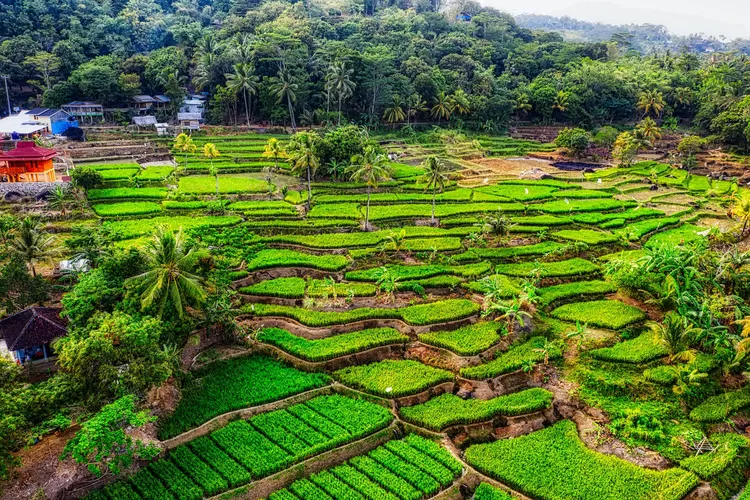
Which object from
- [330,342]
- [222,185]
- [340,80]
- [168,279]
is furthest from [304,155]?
[340,80]

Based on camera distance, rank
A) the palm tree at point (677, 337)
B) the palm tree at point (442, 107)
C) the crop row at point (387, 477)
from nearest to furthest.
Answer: the crop row at point (387, 477) → the palm tree at point (677, 337) → the palm tree at point (442, 107)

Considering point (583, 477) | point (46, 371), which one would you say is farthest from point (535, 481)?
point (46, 371)

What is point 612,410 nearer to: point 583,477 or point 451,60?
point 583,477

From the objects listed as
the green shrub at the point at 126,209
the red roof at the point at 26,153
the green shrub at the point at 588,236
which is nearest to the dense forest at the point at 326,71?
the red roof at the point at 26,153

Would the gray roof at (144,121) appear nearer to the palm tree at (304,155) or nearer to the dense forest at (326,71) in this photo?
the dense forest at (326,71)

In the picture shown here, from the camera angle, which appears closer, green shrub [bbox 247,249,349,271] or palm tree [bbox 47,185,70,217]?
green shrub [bbox 247,249,349,271]

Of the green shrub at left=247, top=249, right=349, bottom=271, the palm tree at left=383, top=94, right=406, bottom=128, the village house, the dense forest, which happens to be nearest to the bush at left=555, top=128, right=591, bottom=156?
the dense forest

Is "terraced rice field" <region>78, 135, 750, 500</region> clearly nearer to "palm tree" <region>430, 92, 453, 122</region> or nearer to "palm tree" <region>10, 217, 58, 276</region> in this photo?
"palm tree" <region>10, 217, 58, 276</region>

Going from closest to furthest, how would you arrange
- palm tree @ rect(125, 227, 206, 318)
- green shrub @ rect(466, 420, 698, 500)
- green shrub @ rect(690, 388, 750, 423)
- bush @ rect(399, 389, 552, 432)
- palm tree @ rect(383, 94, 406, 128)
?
green shrub @ rect(466, 420, 698, 500)
bush @ rect(399, 389, 552, 432)
palm tree @ rect(125, 227, 206, 318)
green shrub @ rect(690, 388, 750, 423)
palm tree @ rect(383, 94, 406, 128)
